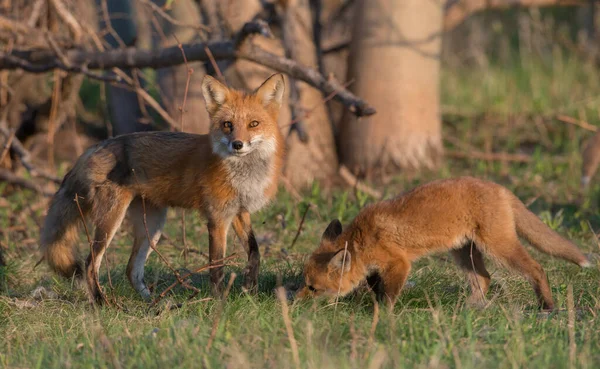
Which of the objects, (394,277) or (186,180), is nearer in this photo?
(394,277)

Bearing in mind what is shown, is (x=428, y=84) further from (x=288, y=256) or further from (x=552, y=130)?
(x=288, y=256)

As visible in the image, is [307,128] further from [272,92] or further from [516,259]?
[516,259]

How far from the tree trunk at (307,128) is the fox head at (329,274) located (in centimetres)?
342

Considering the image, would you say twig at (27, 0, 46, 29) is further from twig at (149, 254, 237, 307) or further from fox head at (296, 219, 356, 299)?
fox head at (296, 219, 356, 299)

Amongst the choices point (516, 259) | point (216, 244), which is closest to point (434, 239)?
point (516, 259)

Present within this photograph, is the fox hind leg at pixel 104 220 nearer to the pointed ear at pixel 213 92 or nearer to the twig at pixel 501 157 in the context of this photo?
the pointed ear at pixel 213 92

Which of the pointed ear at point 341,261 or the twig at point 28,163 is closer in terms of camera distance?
the pointed ear at point 341,261

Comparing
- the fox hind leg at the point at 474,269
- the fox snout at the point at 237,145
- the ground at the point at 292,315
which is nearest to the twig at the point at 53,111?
the ground at the point at 292,315

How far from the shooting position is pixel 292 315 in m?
4.51

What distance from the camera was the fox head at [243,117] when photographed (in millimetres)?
4961

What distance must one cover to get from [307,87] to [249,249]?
11.7 feet

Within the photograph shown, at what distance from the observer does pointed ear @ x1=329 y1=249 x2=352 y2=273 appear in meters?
4.69

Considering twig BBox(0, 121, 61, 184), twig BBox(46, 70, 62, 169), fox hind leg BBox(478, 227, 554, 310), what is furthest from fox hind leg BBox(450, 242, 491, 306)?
twig BBox(46, 70, 62, 169)

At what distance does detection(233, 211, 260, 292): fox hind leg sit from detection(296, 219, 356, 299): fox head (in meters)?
0.41
